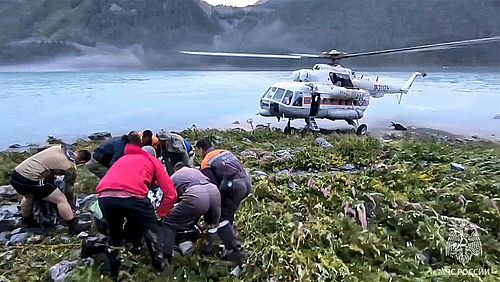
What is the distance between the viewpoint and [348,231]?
17.2 feet

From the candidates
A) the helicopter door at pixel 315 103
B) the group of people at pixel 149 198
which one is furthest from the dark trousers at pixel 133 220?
the helicopter door at pixel 315 103

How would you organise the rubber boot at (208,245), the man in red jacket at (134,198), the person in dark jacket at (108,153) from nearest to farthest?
the man in red jacket at (134,198), the rubber boot at (208,245), the person in dark jacket at (108,153)

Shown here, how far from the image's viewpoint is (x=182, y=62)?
67.2 meters

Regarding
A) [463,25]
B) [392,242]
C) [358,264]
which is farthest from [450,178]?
[463,25]

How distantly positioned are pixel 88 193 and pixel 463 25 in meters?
73.6

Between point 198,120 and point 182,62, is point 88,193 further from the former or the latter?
point 182,62

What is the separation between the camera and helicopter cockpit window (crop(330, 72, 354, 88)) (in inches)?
627

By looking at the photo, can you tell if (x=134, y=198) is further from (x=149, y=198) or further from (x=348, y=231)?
(x=348, y=231)

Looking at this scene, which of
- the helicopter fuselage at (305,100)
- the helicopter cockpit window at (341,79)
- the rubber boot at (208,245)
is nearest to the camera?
the rubber boot at (208,245)

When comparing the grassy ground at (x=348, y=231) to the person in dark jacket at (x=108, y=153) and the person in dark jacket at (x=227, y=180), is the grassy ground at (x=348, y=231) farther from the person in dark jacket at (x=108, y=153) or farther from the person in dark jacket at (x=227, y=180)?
the person in dark jacket at (x=108, y=153)

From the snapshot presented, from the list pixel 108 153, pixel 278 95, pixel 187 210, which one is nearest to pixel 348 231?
pixel 187 210

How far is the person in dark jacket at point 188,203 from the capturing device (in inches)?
180

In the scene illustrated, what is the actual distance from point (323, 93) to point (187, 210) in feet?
36.6

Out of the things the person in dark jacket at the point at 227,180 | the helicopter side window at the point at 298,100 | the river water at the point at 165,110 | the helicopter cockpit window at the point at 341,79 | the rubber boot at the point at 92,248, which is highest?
the person in dark jacket at the point at 227,180
